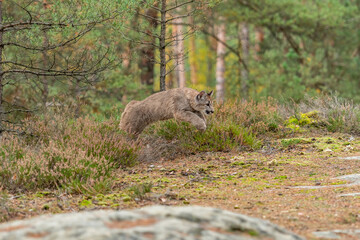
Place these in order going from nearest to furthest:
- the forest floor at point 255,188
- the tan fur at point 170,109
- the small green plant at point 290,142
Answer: the forest floor at point 255,188 → the tan fur at point 170,109 → the small green plant at point 290,142

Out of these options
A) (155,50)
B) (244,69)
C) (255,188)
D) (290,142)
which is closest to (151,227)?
(255,188)

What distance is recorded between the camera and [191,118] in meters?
10.2

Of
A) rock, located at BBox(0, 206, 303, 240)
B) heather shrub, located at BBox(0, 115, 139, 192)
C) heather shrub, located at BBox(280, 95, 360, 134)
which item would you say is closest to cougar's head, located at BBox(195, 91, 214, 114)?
heather shrub, located at BBox(0, 115, 139, 192)

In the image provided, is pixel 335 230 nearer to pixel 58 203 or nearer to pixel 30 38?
pixel 58 203

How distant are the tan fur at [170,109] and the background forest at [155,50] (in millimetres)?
719

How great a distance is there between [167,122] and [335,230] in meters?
7.22

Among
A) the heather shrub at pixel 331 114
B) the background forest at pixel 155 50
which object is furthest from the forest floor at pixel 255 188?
the background forest at pixel 155 50

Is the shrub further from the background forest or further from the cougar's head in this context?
the background forest

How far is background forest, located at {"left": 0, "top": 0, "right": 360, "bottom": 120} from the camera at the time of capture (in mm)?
10031

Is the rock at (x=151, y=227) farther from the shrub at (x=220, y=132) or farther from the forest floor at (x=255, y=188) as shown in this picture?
the shrub at (x=220, y=132)

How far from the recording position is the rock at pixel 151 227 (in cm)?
263

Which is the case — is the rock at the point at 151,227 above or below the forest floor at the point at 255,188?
above

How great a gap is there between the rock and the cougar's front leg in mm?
6807

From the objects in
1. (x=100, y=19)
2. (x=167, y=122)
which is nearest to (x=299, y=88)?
(x=167, y=122)
